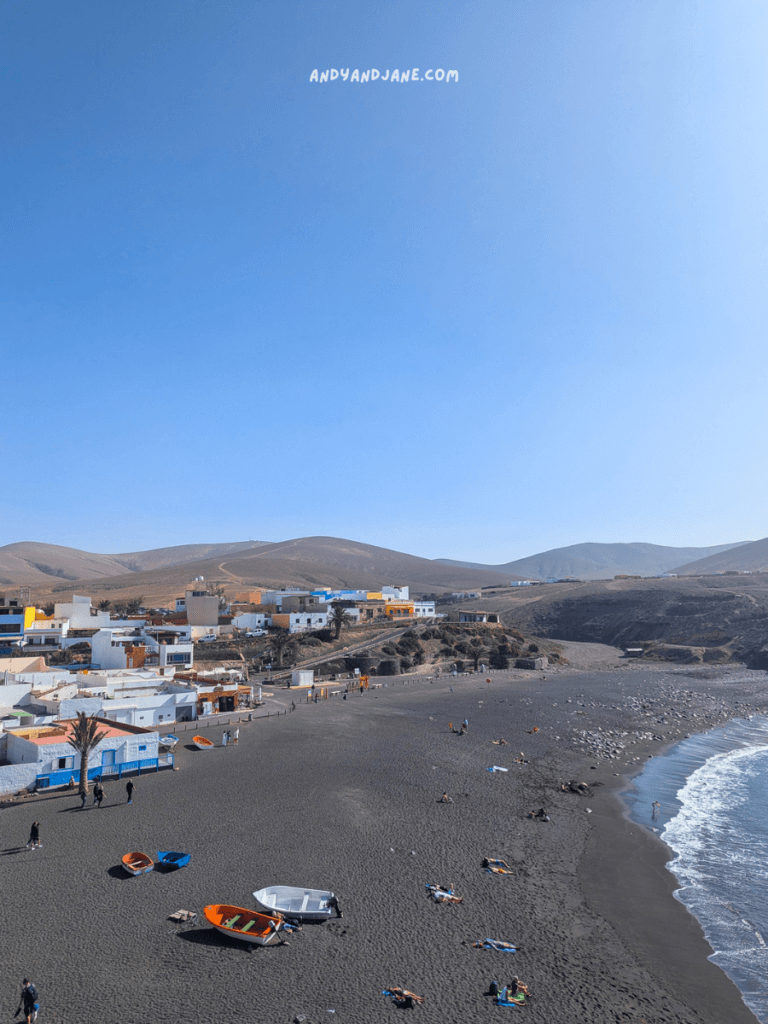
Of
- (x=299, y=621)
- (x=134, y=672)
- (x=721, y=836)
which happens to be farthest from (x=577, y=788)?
(x=299, y=621)

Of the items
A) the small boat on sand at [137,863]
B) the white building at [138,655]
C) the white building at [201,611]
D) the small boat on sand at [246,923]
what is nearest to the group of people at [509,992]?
the small boat on sand at [246,923]

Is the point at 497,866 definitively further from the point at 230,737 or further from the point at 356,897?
the point at 230,737

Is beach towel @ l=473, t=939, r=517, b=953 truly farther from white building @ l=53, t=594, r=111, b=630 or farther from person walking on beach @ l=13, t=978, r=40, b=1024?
white building @ l=53, t=594, r=111, b=630

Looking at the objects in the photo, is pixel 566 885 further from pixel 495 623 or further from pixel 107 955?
pixel 495 623

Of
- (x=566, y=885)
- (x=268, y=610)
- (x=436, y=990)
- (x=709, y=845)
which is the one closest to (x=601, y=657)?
(x=268, y=610)

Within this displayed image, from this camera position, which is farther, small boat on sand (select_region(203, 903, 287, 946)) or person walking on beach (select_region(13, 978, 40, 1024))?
small boat on sand (select_region(203, 903, 287, 946))

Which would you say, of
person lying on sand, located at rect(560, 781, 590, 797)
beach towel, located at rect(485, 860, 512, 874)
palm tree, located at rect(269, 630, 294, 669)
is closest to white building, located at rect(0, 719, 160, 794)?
beach towel, located at rect(485, 860, 512, 874)
